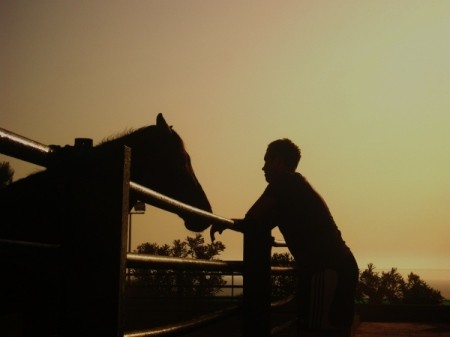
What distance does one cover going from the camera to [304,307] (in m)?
3.92

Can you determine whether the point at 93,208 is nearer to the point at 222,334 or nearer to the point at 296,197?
the point at 296,197

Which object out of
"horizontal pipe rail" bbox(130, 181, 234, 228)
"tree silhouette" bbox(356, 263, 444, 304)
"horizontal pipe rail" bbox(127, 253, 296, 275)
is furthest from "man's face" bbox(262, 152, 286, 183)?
"tree silhouette" bbox(356, 263, 444, 304)

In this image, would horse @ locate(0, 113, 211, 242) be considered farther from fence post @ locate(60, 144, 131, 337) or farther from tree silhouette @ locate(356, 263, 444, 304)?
tree silhouette @ locate(356, 263, 444, 304)

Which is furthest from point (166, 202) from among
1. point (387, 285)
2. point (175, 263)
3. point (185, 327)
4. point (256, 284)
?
point (387, 285)

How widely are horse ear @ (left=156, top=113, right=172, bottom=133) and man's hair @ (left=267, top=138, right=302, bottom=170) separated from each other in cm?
137

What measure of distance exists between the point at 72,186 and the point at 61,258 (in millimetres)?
184

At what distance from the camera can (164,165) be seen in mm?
5156

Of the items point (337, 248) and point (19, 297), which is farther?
point (337, 248)

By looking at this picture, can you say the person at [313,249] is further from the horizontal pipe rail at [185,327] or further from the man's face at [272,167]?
the horizontal pipe rail at [185,327]

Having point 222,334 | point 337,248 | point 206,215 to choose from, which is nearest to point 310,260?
point 337,248

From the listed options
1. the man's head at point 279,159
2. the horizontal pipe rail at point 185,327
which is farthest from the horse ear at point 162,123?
the horizontal pipe rail at point 185,327

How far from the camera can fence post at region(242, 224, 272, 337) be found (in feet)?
11.5

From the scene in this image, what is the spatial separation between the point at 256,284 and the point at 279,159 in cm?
106

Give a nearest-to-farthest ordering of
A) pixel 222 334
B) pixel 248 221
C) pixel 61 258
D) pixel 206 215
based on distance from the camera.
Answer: pixel 61 258, pixel 206 215, pixel 248 221, pixel 222 334
